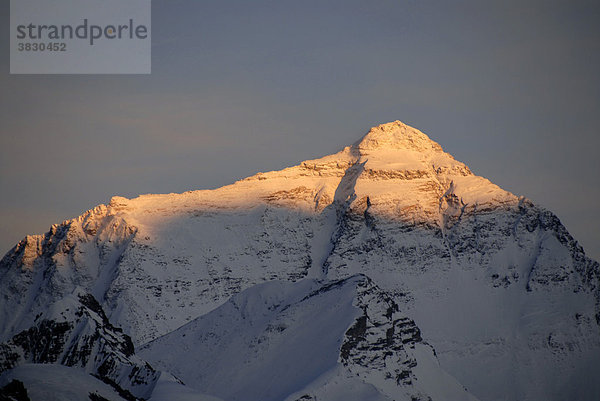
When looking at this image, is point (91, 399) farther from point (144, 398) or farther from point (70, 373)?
point (144, 398)

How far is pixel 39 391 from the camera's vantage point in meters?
155

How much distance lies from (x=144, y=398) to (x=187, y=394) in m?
6.92

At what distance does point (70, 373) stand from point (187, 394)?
96.5ft

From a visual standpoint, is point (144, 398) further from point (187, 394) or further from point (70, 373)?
point (70, 373)

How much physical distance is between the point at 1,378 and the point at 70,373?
28.1 ft

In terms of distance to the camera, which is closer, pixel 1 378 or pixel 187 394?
pixel 1 378

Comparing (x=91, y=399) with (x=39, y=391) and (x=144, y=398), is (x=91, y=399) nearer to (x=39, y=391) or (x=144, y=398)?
(x=39, y=391)

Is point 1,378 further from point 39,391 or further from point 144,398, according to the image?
point 144,398

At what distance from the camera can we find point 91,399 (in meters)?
158

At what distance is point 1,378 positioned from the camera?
519 ft

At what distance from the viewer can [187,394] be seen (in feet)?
626

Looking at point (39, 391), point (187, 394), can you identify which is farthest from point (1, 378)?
point (187, 394)

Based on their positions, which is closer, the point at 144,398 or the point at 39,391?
the point at 39,391

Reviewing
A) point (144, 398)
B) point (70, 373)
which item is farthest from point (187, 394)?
point (70, 373)
